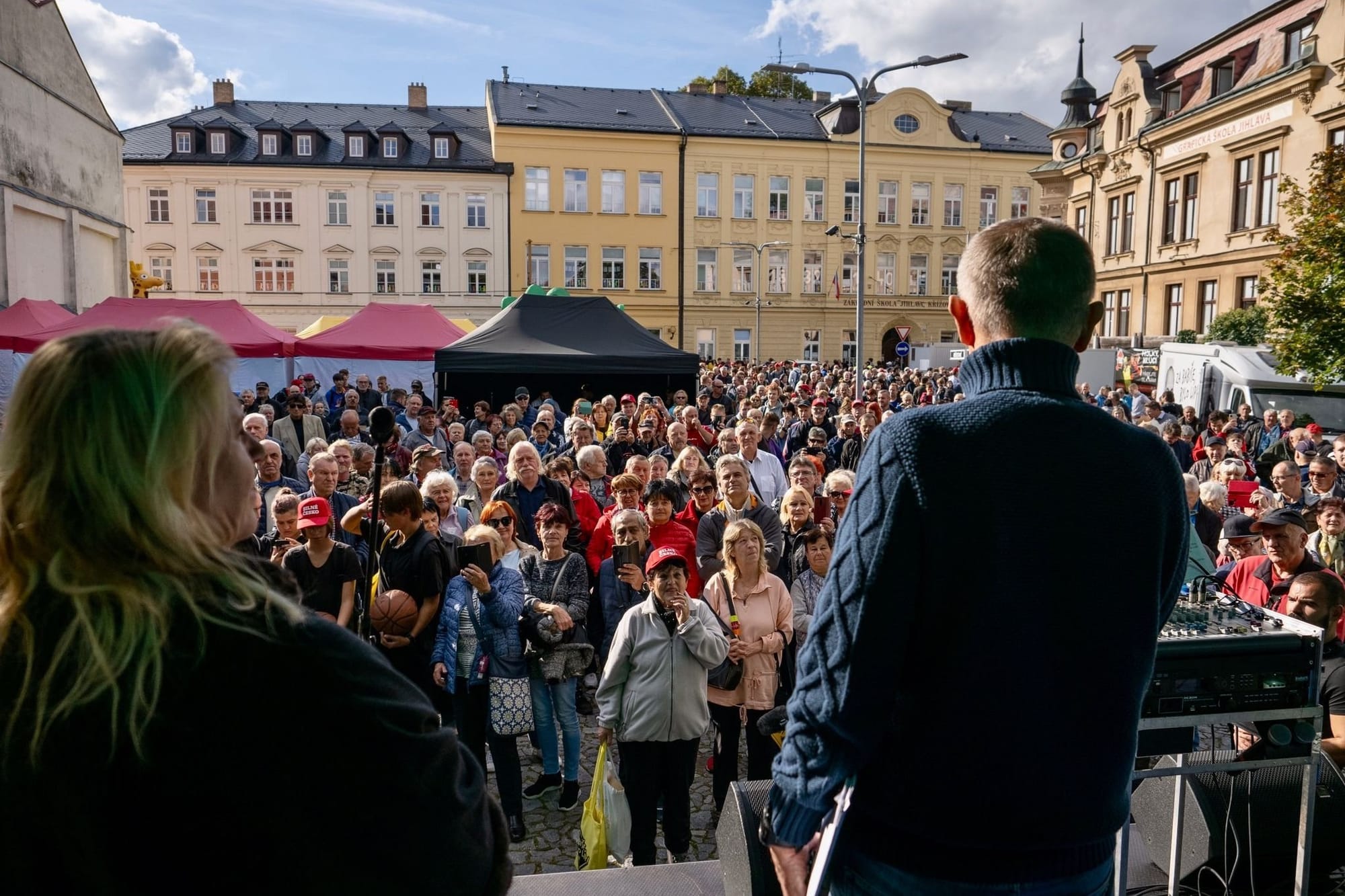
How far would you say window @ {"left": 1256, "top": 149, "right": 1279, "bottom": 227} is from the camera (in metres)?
29.4

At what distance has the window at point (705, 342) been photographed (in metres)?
47.8

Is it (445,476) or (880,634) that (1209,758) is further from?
(445,476)

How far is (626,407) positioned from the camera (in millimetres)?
14508

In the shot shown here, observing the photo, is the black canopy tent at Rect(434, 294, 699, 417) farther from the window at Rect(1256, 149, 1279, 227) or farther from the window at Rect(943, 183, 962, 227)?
the window at Rect(943, 183, 962, 227)

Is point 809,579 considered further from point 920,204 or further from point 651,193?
point 920,204

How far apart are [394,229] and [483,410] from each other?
3342cm

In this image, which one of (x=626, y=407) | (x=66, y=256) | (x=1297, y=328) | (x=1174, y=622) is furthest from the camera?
(x=66, y=256)

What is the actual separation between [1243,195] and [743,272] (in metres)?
22.5

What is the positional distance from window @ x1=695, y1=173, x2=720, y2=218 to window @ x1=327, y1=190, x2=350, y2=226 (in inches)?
640

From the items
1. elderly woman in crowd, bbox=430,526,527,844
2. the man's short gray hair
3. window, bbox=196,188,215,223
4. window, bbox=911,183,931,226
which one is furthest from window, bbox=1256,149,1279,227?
window, bbox=196,188,215,223

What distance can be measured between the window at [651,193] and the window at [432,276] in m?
9.92

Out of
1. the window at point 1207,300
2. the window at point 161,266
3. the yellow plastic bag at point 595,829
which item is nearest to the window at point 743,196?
the window at point 1207,300

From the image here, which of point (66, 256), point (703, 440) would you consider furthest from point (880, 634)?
point (66, 256)

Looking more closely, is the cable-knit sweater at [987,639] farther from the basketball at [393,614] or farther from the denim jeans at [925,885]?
the basketball at [393,614]
